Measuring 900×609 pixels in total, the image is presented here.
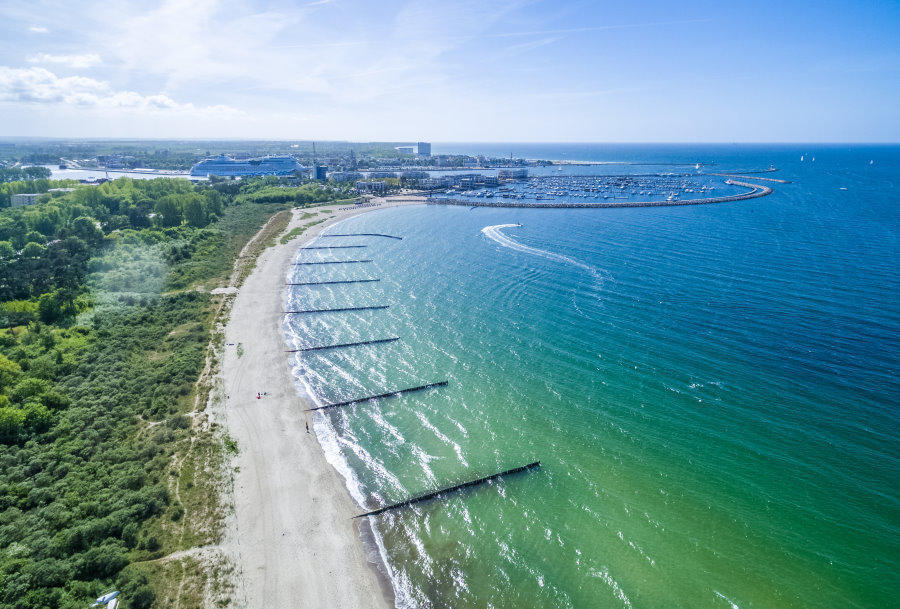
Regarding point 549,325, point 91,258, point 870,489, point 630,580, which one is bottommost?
point 630,580

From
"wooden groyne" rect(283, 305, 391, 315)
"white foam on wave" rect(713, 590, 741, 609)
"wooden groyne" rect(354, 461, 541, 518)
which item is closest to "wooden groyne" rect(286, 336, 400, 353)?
"wooden groyne" rect(283, 305, 391, 315)

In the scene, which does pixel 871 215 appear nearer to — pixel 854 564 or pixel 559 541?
pixel 854 564

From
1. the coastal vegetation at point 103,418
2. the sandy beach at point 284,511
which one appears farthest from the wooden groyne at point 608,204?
the sandy beach at point 284,511

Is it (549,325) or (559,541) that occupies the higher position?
(549,325)

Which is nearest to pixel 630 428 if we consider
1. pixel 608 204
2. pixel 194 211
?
pixel 194 211

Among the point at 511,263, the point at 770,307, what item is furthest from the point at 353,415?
the point at 770,307

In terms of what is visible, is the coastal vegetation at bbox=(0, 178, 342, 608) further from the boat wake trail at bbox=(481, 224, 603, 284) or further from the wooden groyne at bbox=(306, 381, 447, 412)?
the boat wake trail at bbox=(481, 224, 603, 284)
